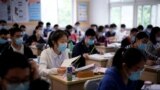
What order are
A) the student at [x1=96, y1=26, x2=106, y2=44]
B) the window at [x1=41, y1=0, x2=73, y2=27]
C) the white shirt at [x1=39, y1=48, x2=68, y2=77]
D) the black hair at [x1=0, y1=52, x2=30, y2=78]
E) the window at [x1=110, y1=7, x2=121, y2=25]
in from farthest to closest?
the window at [x1=110, y1=7, x2=121, y2=25] < the window at [x1=41, y1=0, x2=73, y2=27] < the student at [x1=96, y1=26, x2=106, y2=44] < the white shirt at [x1=39, y1=48, x2=68, y2=77] < the black hair at [x1=0, y1=52, x2=30, y2=78]

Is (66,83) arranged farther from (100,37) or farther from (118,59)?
(100,37)

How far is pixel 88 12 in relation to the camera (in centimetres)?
1131

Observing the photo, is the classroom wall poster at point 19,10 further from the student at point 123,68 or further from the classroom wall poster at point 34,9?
the student at point 123,68

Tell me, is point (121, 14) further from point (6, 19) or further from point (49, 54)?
point (49, 54)

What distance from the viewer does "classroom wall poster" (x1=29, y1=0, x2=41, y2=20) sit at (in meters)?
9.41

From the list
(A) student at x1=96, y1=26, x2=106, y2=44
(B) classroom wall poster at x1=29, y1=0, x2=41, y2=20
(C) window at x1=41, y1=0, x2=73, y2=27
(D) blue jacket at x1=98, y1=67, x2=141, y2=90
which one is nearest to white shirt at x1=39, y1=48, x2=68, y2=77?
(D) blue jacket at x1=98, y1=67, x2=141, y2=90

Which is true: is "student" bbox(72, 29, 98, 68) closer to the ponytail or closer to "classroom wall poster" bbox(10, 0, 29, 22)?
the ponytail

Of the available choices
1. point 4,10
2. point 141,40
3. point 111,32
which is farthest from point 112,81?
point 4,10

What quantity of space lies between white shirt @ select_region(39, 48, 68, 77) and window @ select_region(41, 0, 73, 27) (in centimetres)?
652

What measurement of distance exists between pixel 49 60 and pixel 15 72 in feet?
6.75

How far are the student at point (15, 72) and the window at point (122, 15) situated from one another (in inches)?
351

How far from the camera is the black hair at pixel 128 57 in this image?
192cm

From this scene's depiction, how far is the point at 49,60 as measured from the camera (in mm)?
3449

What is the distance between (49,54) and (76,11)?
7.59 m
